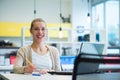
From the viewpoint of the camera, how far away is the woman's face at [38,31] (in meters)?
2.77

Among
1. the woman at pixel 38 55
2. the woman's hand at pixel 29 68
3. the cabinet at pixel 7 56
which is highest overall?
the woman at pixel 38 55

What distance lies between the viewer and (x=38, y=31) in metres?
2.79

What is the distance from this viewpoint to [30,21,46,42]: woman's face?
2773mm

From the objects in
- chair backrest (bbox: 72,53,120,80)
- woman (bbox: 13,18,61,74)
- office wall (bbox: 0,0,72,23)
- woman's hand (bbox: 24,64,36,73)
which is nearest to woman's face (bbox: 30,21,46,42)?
woman (bbox: 13,18,61,74)

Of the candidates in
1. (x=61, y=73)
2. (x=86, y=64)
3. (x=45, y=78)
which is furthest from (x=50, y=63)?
(x=86, y=64)

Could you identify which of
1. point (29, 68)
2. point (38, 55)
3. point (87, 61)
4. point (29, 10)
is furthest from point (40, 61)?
point (29, 10)

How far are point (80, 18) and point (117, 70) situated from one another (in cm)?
915

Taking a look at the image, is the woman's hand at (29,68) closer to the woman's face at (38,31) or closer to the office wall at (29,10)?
the woman's face at (38,31)

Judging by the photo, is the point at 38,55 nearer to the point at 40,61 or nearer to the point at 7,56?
the point at 40,61

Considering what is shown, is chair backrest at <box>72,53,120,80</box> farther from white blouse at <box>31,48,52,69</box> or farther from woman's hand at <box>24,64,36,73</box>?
white blouse at <box>31,48,52,69</box>

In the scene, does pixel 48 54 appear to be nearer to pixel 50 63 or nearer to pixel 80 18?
pixel 50 63

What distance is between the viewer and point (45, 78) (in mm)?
2193

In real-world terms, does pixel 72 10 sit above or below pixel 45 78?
above

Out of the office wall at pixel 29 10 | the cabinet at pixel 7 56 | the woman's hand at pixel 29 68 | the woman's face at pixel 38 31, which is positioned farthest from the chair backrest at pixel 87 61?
the office wall at pixel 29 10
